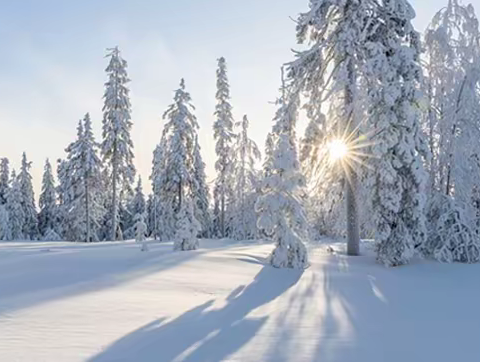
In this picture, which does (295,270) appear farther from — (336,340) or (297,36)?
(297,36)

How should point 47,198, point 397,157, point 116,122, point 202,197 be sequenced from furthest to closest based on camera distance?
point 47,198 < point 202,197 < point 116,122 < point 397,157

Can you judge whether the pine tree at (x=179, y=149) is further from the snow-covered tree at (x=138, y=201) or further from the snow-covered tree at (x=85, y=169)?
the snow-covered tree at (x=138, y=201)

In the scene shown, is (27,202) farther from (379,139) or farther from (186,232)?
(379,139)

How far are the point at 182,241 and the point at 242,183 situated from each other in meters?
22.3

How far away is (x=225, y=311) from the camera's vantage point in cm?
738

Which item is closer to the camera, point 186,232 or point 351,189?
point 186,232

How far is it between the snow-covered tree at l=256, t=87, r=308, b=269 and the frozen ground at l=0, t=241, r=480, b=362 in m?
0.64

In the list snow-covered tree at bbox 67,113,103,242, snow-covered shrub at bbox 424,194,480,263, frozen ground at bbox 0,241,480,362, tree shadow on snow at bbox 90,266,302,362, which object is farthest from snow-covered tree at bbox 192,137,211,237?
tree shadow on snow at bbox 90,266,302,362

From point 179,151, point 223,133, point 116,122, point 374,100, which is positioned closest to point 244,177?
point 223,133

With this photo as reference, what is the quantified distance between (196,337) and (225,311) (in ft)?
5.34

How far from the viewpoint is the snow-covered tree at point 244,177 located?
36.7m

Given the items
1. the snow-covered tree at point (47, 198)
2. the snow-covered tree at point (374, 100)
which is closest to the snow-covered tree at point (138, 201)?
the snow-covered tree at point (47, 198)

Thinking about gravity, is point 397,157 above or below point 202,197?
below

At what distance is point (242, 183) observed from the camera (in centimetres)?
3725
